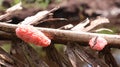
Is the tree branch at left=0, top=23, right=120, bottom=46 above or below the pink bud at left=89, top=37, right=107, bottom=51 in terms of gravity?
above

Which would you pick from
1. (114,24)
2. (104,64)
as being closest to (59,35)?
(104,64)

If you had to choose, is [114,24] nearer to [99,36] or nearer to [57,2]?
[57,2]

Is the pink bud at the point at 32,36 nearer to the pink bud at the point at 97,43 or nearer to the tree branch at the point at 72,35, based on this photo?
the tree branch at the point at 72,35

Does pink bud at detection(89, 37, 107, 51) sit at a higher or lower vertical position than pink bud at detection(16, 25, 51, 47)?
lower

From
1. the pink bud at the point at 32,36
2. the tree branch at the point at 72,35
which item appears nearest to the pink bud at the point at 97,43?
the tree branch at the point at 72,35

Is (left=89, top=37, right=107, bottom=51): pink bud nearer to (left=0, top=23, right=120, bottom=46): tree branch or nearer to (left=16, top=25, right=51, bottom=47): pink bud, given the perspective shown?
(left=0, top=23, right=120, bottom=46): tree branch

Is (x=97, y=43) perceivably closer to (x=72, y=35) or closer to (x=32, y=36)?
(x=72, y=35)

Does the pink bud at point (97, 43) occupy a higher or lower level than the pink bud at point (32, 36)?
lower

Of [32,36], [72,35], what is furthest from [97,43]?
[32,36]

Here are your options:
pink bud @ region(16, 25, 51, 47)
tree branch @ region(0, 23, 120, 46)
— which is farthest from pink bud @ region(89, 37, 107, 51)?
pink bud @ region(16, 25, 51, 47)
